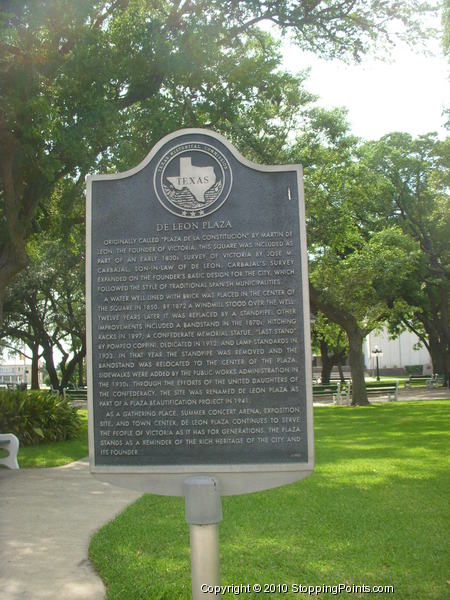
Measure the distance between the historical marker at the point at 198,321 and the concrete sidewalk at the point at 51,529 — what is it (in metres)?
1.65

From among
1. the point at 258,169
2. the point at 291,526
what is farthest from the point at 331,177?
the point at 258,169

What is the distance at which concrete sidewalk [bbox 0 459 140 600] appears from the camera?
513 cm

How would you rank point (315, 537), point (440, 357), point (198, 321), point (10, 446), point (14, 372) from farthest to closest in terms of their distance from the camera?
point (14, 372) → point (440, 357) → point (10, 446) → point (315, 537) → point (198, 321)

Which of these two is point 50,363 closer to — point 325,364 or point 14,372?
point 325,364

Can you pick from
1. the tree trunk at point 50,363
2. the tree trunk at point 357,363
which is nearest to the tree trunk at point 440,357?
the tree trunk at point 357,363

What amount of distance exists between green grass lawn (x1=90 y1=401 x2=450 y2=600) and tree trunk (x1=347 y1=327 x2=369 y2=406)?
15.6 m

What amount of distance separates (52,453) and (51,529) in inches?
278

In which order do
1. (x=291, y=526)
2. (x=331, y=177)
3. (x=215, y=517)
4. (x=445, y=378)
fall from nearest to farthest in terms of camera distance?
(x=215, y=517) → (x=291, y=526) → (x=331, y=177) → (x=445, y=378)

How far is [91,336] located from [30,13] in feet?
33.7

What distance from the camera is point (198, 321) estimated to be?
4109 mm

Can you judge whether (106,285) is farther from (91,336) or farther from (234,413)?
(234,413)

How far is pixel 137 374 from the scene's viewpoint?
4.08 metres

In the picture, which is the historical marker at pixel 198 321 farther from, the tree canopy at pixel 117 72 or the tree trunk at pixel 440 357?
the tree trunk at pixel 440 357

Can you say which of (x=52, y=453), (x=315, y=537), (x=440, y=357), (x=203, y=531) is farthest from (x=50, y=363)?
(x=203, y=531)
